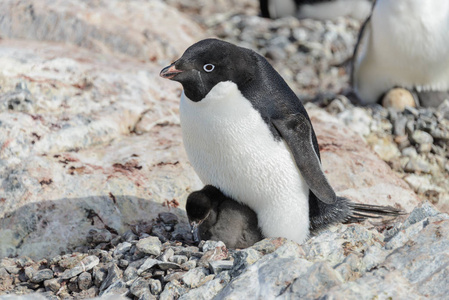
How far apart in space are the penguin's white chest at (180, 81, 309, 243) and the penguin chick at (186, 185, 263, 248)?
0.04 metres

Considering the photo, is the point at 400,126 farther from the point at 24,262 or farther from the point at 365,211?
the point at 24,262

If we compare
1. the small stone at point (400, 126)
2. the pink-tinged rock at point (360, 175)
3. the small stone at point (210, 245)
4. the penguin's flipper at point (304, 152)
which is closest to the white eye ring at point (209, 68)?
the penguin's flipper at point (304, 152)

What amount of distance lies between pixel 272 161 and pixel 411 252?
91 cm

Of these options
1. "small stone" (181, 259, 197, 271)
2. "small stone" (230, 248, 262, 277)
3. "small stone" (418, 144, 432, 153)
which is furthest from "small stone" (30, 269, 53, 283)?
"small stone" (418, 144, 432, 153)

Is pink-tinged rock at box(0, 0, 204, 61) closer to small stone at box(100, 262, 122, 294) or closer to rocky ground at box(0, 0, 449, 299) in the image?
rocky ground at box(0, 0, 449, 299)

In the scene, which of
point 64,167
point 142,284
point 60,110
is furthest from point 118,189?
point 142,284

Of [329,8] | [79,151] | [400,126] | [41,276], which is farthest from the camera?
[329,8]

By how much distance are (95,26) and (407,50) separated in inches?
120

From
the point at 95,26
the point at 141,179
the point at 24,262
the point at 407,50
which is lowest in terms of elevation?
the point at 24,262

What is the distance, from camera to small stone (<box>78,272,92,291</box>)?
315 cm

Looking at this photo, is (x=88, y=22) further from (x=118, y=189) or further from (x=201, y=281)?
(x=201, y=281)

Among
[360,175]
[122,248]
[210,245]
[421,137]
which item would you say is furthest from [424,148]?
[122,248]

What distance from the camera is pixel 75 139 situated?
14.6ft

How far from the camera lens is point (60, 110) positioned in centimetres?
469
